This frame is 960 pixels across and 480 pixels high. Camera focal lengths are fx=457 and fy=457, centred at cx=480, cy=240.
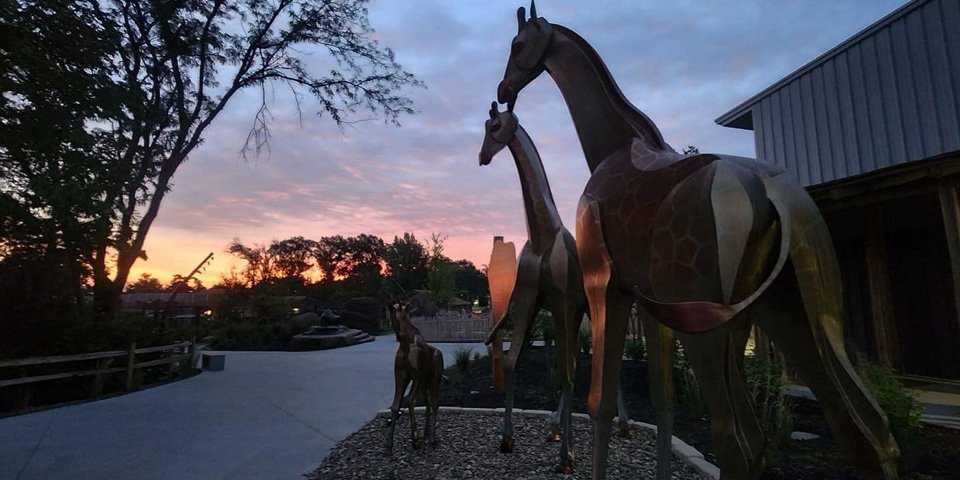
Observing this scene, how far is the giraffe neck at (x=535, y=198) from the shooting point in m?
4.44

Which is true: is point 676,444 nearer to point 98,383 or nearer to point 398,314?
point 398,314

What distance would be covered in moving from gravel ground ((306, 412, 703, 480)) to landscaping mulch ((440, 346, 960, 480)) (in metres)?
0.73

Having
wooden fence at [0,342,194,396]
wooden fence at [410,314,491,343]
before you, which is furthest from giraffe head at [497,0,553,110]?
wooden fence at [410,314,491,343]

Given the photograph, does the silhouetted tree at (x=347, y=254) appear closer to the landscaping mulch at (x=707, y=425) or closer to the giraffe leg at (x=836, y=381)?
the landscaping mulch at (x=707, y=425)

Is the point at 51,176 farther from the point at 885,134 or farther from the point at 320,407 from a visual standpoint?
the point at 885,134

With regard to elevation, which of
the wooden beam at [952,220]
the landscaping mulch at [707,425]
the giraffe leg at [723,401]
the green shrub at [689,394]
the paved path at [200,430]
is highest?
the wooden beam at [952,220]

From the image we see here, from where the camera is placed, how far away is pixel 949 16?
22.6ft

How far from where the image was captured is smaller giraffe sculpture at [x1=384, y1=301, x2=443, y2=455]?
463 centimetres

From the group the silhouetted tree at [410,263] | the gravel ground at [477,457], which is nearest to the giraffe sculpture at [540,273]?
the gravel ground at [477,457]

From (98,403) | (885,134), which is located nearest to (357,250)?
(98,403)

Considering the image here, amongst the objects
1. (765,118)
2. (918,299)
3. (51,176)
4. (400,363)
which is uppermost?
(765,118)

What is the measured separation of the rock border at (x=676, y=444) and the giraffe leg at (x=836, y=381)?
2339 millimetres

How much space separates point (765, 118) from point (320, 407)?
34.6ft

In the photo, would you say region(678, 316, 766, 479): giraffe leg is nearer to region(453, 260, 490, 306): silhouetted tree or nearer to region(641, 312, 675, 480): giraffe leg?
region(641, 312, 675, 480): giraffe leg
